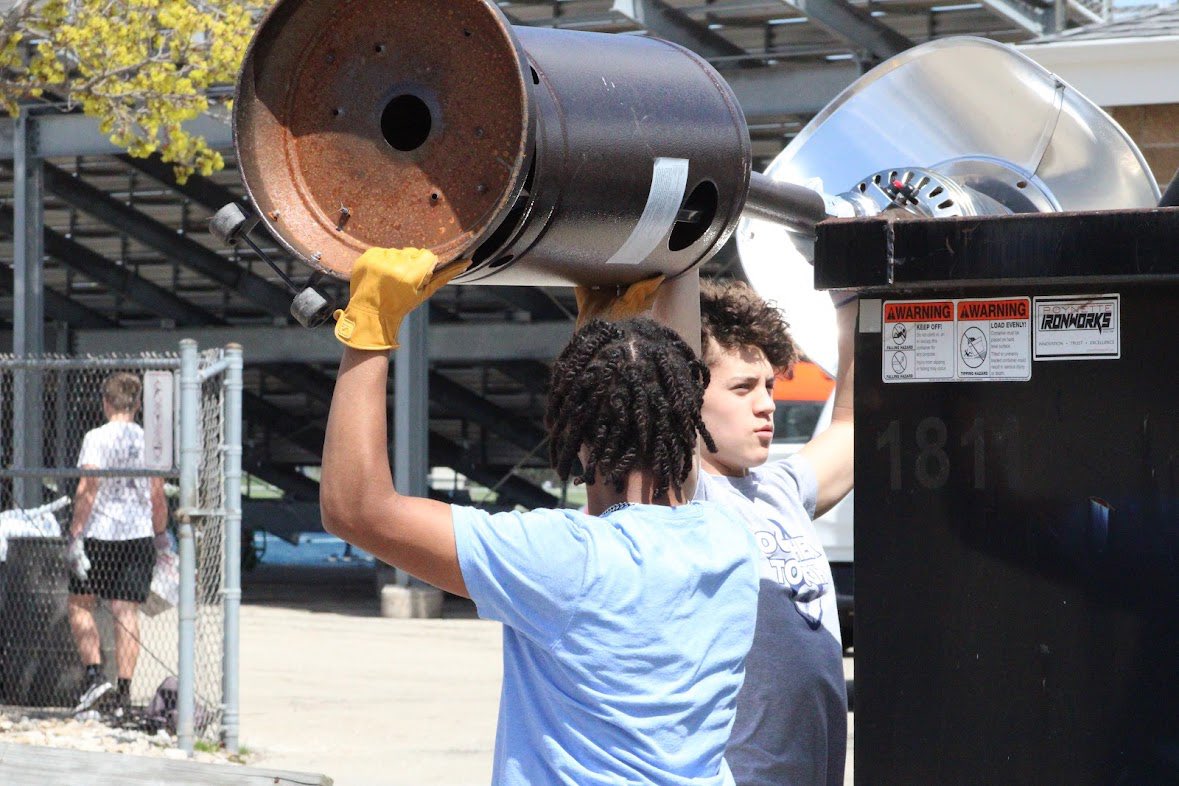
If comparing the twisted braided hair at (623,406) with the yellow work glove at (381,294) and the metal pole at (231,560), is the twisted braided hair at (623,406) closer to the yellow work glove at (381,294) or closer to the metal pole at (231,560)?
the yellow work glove at (381,294)

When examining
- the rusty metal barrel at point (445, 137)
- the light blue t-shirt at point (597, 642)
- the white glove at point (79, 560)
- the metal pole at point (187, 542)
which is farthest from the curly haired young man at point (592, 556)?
the white glove at point (79, 560)

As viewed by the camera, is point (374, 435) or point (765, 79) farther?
point (765, 79)

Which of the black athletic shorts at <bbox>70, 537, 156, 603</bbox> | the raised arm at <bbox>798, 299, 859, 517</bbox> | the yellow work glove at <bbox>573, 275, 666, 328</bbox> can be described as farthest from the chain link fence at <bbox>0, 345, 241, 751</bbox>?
the yellow work glove at <bbox>573, 275, 666, 328</bbox>

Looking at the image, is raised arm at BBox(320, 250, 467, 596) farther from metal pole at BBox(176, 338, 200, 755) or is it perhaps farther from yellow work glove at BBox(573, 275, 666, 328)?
metal pole at BBox(176, 338, 200, 755)

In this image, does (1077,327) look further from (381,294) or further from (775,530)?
(381,294)

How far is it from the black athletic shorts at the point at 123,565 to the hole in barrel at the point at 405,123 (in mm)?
6347

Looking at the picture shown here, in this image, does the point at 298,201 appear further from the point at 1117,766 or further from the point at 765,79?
the point at 765,79

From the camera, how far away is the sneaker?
830cm

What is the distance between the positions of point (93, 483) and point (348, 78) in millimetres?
6411

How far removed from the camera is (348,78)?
224 centimetres

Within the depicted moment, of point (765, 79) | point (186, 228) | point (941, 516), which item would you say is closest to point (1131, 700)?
point (941, 516)

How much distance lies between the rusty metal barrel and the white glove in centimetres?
637

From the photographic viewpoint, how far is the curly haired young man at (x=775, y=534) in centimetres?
287

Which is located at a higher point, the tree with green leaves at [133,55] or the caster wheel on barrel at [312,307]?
the tree with green leaves at [133,55]
